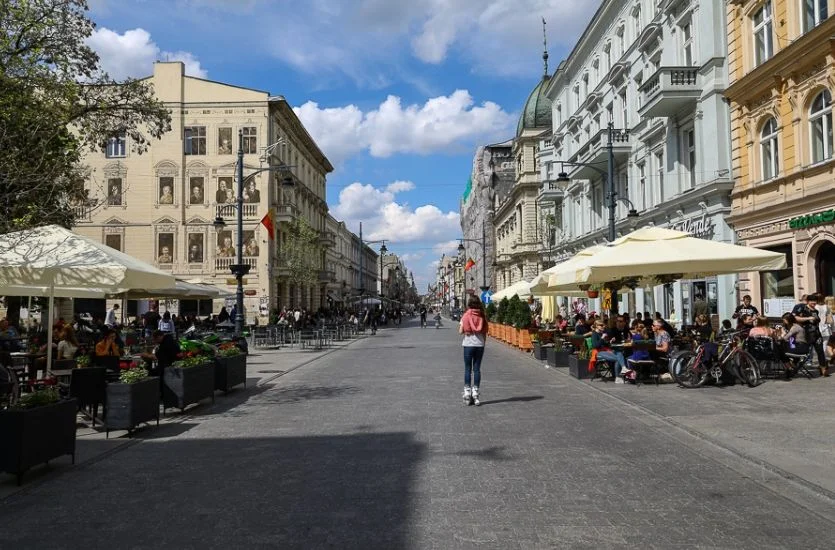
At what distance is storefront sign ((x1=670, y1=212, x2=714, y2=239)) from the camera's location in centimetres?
2354

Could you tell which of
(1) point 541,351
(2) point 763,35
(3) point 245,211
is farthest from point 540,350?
(3) point 245,211

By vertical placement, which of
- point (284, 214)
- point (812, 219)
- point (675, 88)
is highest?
point (675, 88)

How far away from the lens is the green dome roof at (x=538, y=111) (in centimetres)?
6116

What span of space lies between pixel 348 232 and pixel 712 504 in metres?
90.1

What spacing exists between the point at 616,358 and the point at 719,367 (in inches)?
79.0

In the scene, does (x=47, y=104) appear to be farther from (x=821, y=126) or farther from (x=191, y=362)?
(x=821, y=126)

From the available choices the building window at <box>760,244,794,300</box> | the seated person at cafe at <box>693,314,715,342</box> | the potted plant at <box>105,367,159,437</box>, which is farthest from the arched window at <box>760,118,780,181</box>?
the potted plant at <box>105,367,159,437</box>

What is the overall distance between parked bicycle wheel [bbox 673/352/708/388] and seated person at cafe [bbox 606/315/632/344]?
5.82 feet

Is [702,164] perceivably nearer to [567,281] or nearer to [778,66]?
[778,66]

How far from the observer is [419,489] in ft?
19.3

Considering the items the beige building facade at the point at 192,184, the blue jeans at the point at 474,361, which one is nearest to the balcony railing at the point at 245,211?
the beige building facade at the point at 192,184

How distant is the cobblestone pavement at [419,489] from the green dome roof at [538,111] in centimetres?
5404

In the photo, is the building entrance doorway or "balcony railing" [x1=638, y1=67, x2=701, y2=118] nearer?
the building entrance doorway

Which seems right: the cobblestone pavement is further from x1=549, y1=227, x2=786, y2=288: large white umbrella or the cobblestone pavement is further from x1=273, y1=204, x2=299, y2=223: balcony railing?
→ x1=273, y1=204, x2=299, y2=223: balcony railing
